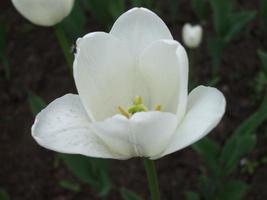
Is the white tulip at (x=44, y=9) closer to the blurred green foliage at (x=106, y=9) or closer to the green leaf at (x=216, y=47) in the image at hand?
the blurred green foliage at (x=106, y=9)

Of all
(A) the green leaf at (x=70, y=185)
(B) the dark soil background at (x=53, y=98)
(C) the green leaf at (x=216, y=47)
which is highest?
(C) the green leaf at (x=216, y=47)

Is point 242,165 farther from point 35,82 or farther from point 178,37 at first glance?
point 35,82

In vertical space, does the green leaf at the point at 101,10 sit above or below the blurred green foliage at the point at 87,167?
above

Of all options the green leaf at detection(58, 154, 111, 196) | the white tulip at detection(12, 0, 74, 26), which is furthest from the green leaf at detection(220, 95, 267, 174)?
the white tulip at detection(12, 0, 74, 26)

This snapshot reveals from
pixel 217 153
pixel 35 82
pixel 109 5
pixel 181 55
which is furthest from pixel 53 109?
pixel 35 82

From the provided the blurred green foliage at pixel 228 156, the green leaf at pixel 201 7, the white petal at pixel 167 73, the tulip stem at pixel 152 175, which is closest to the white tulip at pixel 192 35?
the green leaf at pixel 201 7

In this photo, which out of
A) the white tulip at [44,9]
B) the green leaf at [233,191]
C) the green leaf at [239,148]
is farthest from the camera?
the green leaf at [233,191]
